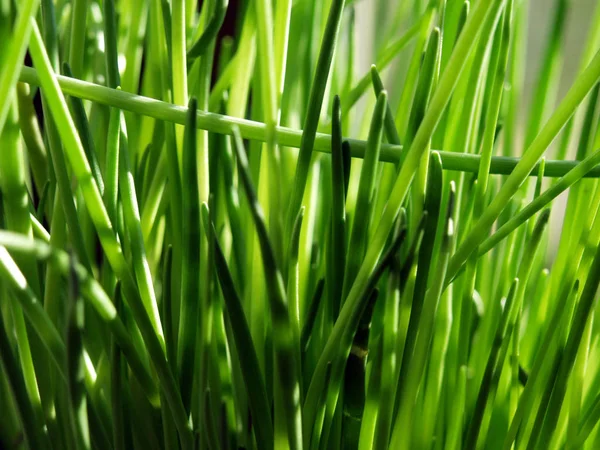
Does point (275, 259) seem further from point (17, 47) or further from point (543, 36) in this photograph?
point (543, 36)

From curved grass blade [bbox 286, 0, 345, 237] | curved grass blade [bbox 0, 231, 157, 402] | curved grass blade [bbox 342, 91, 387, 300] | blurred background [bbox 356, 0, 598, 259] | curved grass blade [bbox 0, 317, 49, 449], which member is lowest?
curved grass blade [bbox 0, 317, 49, 449]

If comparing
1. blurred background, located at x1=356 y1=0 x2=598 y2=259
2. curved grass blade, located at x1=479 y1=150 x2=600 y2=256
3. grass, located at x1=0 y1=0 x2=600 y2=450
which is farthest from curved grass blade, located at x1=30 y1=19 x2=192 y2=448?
blurred background, located at x1=356 y1=0 x2=598 y2=259

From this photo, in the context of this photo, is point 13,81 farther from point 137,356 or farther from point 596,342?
point 596,342

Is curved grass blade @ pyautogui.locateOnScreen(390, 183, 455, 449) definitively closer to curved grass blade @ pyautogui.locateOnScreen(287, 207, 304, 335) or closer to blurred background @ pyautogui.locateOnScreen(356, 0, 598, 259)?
curved grass blade @ pyautogui.locateOnScreen(287, 207, 304, 335)

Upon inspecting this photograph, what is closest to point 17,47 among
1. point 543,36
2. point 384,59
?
point 384,59

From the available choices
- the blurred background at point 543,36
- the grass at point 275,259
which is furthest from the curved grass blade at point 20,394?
the blurred background at point 543,36

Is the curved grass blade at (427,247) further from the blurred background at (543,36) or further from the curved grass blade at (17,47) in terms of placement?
the blurred background at (543,36)

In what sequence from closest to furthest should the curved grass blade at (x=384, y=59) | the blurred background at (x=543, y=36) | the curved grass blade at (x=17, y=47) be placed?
the curved grass blade at (x=17, y=47), the curved grass blade at (x=384, y=59), the blurred background at (x=543, y=36)
